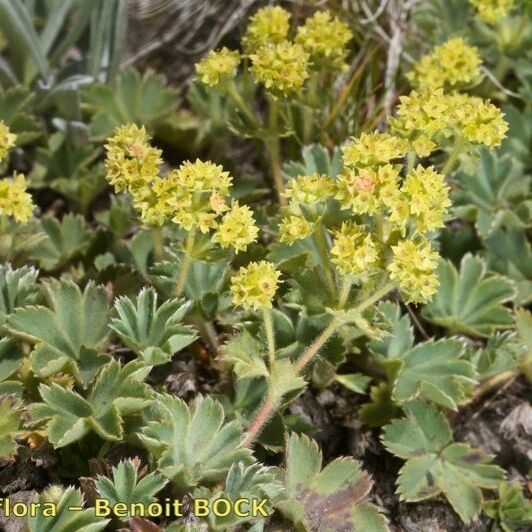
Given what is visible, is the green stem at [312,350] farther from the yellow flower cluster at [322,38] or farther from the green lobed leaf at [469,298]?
the yellow flower cluster at [322,38]

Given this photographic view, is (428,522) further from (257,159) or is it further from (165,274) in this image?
(257,159)

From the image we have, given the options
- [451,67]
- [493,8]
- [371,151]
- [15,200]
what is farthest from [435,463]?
[493,8]

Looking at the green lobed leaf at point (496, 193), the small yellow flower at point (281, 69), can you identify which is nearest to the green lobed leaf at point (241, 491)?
the small yellow flower at point (281, 69)

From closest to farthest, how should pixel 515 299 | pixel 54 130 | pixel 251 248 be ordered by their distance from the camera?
pixel 251 248, pixel 515 299, pixel 54 130

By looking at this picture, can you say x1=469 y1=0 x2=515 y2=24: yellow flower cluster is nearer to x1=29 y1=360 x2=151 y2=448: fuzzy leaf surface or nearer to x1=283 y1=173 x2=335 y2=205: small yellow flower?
x1=283 y1=173 x2=335 y2=205: small yellow flower

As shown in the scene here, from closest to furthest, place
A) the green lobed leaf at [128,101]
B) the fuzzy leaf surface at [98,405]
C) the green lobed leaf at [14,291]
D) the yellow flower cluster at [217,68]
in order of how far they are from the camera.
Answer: the fuzzy leaf surface at [98,405]
the green lobed leaf at [14,291]
the yellow flower cluster at [217,68]
the green lobed leaf at [128,101]

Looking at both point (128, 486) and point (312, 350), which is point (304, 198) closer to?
point (312, 350)

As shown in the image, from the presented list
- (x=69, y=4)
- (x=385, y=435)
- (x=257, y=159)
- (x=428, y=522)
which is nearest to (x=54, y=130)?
(x=69, y=4)
